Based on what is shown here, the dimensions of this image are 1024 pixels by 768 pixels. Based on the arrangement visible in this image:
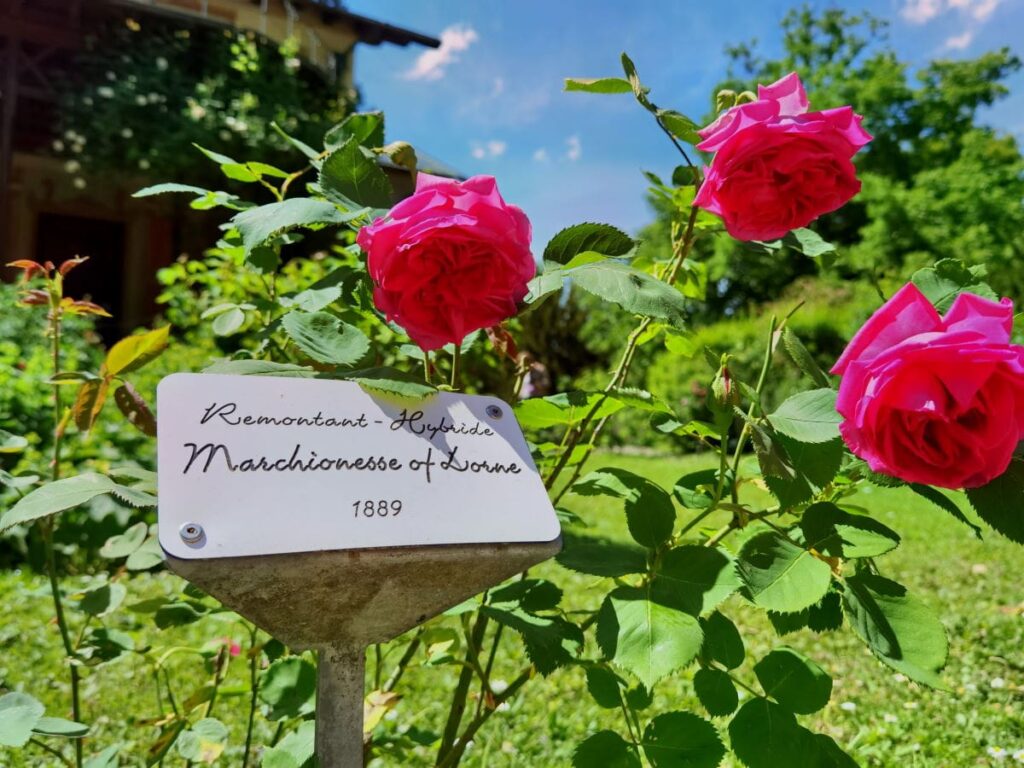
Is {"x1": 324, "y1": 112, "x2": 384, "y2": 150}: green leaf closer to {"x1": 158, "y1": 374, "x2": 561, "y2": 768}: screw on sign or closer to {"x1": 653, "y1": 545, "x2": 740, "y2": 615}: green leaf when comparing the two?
{"x1": 158, "y1": 374, "x2": 561, "y2": 768}: screw on sign

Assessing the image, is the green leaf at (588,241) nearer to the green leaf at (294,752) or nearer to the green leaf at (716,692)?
the green leaf at (716,692)

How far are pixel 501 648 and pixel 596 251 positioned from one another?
1983mm

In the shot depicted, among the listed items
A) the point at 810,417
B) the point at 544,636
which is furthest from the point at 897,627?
the point at 544,636

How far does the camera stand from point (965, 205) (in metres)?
15.9

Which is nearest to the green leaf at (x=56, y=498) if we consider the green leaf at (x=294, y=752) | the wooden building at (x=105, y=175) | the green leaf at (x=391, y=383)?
the green leaf at (x=391, y=383)

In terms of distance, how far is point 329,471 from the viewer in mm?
625

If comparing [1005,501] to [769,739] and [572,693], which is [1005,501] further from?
[572,693]

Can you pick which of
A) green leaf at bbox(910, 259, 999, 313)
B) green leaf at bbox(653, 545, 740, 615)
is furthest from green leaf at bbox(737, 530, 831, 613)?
green leaf at bbox(910, 259, 999, 313)

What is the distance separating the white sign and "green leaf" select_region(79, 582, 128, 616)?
1.76ft

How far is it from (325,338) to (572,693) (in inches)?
64.5

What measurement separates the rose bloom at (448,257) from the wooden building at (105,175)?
27.8 feet

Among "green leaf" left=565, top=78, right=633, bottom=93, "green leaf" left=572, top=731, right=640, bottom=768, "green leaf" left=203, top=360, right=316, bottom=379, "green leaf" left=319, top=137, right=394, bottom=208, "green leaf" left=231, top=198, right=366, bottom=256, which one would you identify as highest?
"green leaf" left=565, top=78, right=633, bottom=93

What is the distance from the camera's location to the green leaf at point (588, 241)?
77 cm

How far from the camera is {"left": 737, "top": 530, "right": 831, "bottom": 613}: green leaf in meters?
0.61
